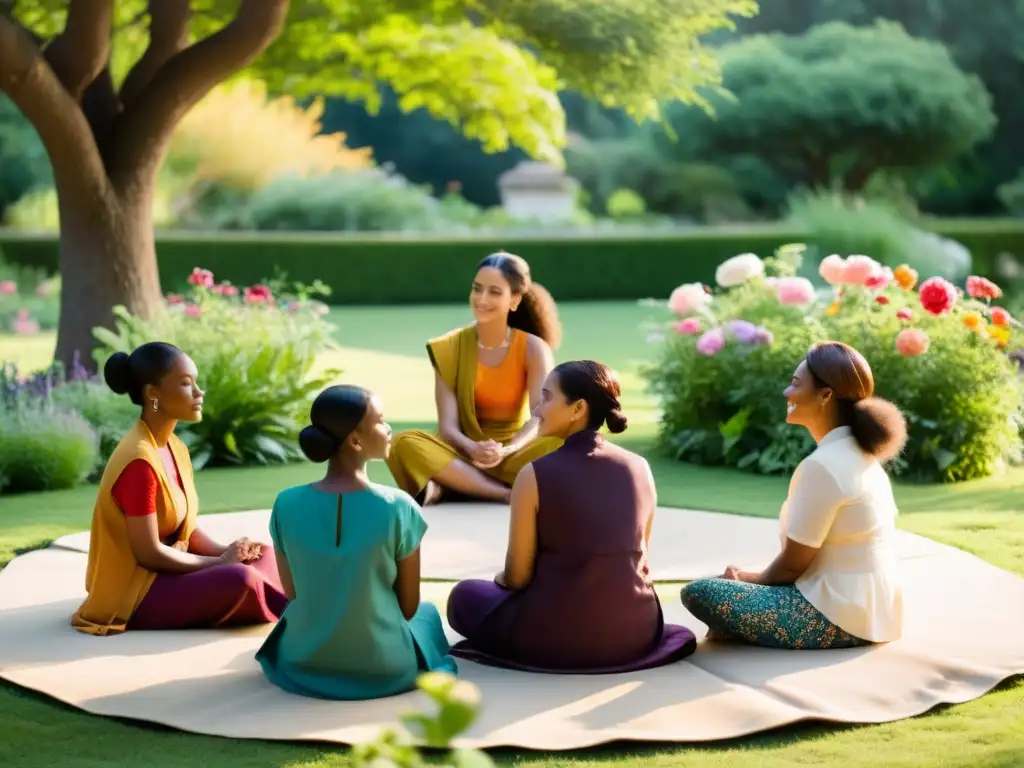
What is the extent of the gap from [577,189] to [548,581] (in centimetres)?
3023

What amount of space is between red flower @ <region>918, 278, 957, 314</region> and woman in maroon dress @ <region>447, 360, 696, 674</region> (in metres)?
3.62

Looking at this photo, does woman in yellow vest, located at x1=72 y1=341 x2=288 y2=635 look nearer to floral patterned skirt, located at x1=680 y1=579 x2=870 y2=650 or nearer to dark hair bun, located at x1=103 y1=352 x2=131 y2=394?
dark hair bun, located at x1=103 y1=352 x2=131 y2=394

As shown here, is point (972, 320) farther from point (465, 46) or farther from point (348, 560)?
point (465, 46)

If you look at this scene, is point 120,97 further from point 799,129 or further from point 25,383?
point 799,129

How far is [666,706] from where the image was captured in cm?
396

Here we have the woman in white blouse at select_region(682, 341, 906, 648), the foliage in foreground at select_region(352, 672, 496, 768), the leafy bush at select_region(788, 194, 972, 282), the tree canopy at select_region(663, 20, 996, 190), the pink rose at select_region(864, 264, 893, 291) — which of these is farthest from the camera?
the tree canopy at select_region(663, 20, 996, 190)

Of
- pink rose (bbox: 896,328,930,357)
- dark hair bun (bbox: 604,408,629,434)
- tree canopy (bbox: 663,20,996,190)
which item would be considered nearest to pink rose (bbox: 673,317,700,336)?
pink rose (bbox: 896,328,930,357)

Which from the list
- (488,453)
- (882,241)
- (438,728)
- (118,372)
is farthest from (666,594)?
(882,241)

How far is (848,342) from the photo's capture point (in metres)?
7.61

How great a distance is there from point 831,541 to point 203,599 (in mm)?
1945

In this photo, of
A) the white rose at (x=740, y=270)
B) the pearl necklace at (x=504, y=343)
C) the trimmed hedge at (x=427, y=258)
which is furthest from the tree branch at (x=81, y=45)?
the trimmed hedge at (x=427, y=258)

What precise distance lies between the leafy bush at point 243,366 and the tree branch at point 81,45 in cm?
165

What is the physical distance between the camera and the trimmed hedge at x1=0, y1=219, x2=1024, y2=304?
20.0 metres

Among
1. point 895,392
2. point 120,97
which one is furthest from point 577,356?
→ point 895,392
